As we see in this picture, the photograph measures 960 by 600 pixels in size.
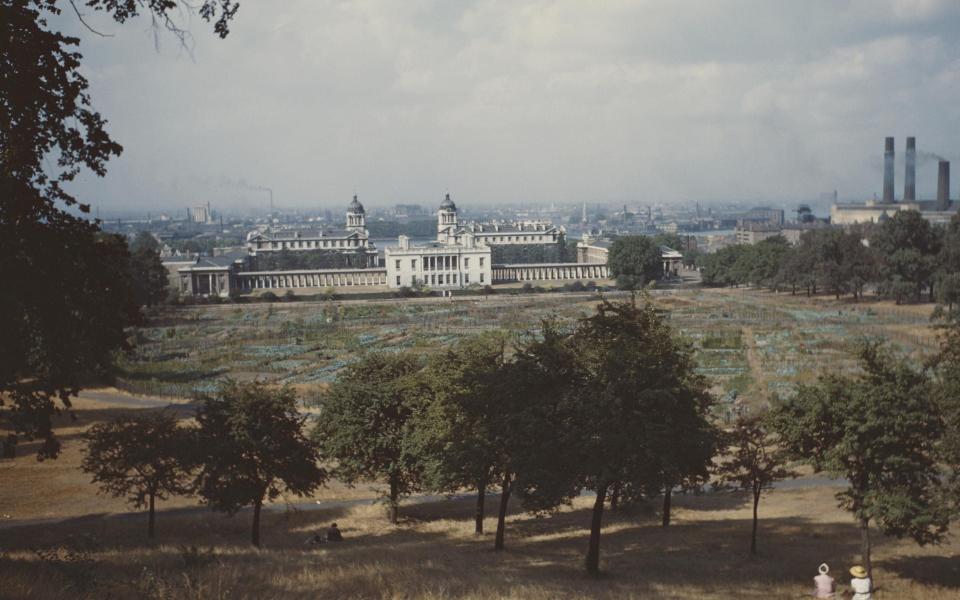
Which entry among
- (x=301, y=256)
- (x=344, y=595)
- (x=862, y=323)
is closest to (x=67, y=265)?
(x=344, y=595)

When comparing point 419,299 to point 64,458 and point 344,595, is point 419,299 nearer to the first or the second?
point 64,458

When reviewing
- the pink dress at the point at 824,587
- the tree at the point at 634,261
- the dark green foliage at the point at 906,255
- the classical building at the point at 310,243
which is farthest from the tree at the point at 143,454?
the classical building at the point at 310,243

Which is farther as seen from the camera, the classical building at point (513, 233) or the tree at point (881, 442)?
the classical building at point (513, 233)

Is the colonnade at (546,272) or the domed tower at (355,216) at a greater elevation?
the domed tower at (355,216)

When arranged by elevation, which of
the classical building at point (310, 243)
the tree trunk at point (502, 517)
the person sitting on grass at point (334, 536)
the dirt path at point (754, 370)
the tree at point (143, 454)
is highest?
the classical building at point (310, 243)

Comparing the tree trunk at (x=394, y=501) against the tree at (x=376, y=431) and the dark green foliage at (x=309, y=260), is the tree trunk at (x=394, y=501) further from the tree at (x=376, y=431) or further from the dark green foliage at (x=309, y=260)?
the dark green foliage at (x=309, y=260)

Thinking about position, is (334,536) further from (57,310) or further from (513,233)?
(513,233)
